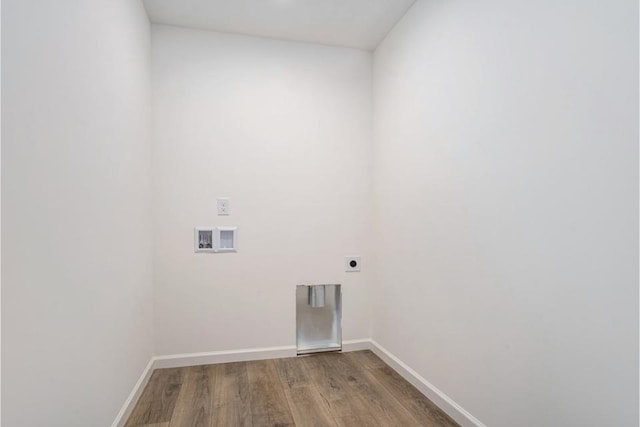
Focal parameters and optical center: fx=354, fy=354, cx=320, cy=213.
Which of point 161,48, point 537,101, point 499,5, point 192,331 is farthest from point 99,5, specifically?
point 192,331

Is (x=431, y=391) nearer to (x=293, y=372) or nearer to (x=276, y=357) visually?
(x=293, y=372)

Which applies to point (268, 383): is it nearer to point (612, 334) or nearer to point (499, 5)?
point (612, 334)

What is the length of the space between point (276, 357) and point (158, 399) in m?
0.90

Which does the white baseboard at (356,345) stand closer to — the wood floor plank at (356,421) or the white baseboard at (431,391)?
the white baseboard at (431,391)

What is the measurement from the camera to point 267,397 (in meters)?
2.16

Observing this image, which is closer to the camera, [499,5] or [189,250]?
[499,5]

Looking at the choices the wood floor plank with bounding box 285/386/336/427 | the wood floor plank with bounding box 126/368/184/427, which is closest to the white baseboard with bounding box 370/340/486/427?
the wood floor plank with bounding box 285/386/336/427

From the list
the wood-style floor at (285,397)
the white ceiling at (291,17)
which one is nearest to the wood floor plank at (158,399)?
the wood-style floor at (285,397)

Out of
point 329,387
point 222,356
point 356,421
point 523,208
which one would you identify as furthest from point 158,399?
point 523,208

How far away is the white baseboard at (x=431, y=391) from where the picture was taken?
1.82 meters

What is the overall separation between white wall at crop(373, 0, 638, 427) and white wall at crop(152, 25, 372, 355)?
620 millimetres

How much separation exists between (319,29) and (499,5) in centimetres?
140

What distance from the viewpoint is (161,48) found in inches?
102

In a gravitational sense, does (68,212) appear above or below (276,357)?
Result: above
